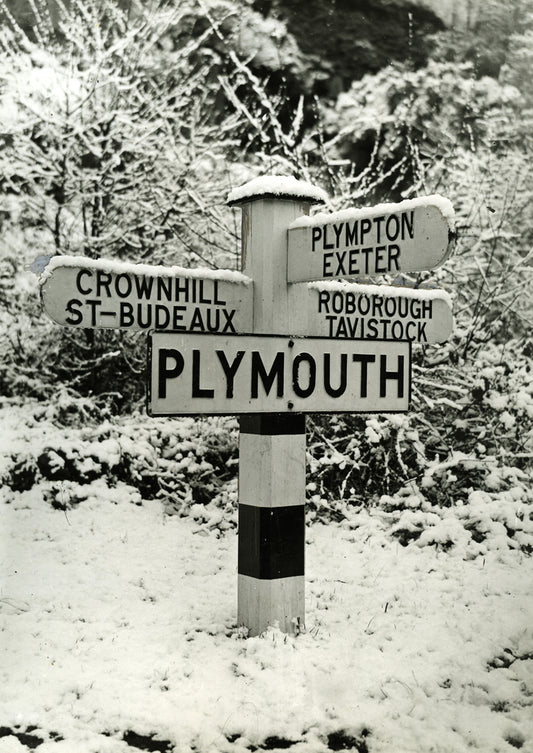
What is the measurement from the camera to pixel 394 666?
157 inches

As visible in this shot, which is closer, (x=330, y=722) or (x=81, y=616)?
(x=330, y=722)

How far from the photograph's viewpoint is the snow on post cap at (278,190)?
429 centimetres

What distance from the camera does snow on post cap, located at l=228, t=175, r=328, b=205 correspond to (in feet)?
14.1

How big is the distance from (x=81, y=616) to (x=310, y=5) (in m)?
11.0

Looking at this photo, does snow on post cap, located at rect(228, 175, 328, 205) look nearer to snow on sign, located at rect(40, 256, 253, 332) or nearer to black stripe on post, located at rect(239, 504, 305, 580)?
snow on sign, located at rect(40, 256, 253, 332)

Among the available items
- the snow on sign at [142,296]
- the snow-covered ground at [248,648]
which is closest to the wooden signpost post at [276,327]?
the snow on sign at [142,296]

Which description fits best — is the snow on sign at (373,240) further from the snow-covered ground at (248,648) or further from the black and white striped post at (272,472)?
the snow-covered ground at (248,648)

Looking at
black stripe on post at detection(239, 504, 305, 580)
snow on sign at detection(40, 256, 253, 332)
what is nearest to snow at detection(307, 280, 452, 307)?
snow on sign at detection(40, 256, 253, 332)

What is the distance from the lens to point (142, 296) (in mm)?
3941

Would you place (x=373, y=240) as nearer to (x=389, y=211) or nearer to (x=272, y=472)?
(x=389, y=211)

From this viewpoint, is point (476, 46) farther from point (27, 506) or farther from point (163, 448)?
point (27, 506)

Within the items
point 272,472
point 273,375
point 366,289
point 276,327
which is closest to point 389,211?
point 366,289

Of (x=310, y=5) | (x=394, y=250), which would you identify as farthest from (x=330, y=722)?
(x=310, y=5)

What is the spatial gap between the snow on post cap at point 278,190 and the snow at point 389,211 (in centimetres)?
14
